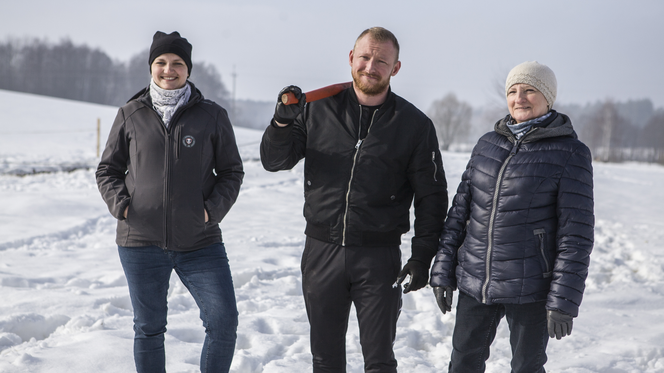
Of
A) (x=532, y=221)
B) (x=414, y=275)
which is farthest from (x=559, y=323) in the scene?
(x=414, y=275)

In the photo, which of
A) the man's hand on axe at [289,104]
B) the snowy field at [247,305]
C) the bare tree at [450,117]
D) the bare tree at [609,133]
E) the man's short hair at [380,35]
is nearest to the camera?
the man's hand on axe at [289,104]

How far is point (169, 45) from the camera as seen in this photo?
2537mm

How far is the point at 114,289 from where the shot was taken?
172 inches

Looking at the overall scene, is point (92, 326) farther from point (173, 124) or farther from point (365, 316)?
point (365, 316)

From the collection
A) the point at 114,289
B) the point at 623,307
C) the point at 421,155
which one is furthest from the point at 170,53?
the point at 623,307

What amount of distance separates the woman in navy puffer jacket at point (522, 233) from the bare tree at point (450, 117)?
7248 cm

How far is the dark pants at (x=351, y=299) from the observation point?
7.93 ft

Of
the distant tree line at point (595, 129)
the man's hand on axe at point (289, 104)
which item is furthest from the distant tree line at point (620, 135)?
the man's hand on axe at point (289, 104)

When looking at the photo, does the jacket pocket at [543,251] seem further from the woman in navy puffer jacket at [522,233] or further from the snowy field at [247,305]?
the snowy field at [247,305]

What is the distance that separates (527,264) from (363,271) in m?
0.73

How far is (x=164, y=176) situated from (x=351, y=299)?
1.10 metres

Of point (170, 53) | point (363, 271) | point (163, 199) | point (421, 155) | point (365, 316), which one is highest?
point (170, 53)

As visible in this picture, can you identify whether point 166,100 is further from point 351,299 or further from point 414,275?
point 414,275

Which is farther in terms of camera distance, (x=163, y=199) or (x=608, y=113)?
(x=608, y=113)
